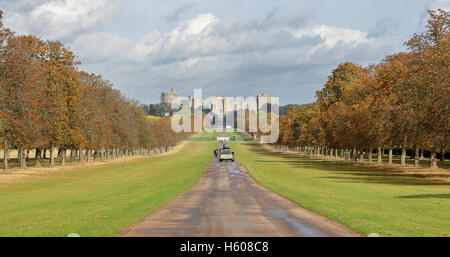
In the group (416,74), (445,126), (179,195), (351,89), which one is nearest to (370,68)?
(351,89)

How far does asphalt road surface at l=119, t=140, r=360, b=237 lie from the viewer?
18.6 meters

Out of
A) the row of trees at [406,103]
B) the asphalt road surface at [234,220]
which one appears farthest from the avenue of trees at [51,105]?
the row of trees at [406,103]

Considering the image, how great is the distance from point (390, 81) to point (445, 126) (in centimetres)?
1532

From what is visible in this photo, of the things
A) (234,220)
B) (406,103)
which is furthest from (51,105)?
(234,220)

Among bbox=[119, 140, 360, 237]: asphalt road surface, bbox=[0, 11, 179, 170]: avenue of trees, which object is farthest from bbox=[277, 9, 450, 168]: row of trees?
bbox=[0, 11, 179, 170]: avenue of trees

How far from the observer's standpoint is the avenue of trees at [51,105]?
5997cm

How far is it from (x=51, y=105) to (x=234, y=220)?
60780 millimetres

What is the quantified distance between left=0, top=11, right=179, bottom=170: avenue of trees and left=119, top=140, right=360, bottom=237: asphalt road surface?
1406 inches

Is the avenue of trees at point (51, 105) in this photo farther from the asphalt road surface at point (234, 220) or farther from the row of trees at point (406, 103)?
the row of trees at point (406, 103)

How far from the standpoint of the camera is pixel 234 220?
21609 mm

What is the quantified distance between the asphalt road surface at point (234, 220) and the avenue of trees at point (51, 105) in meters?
35.7

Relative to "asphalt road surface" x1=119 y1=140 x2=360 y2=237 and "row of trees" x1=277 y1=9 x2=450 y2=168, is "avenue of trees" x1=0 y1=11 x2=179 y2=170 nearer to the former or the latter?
"asphalt road surface" x1=119 y1=140 x2=360 y2=237

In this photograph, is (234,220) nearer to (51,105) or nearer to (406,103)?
(406,103)

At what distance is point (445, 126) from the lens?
170ft
